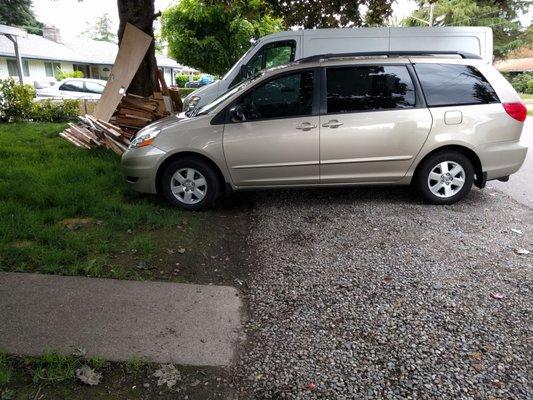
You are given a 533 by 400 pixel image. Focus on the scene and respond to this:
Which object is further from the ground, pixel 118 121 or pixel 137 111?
pixel 137 111

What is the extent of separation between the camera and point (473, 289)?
12.0 ft

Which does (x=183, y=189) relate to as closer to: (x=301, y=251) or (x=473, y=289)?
(x=301, y=251)

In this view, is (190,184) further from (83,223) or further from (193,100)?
(193,100)

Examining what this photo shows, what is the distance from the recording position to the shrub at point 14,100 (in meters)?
12.0

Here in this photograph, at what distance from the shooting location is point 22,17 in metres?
46.2

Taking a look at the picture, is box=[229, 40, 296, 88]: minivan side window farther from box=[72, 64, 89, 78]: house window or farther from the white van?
box=[72, 64, 89, 78]: house window

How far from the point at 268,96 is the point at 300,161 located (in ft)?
2.98

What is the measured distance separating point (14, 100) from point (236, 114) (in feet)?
31.7

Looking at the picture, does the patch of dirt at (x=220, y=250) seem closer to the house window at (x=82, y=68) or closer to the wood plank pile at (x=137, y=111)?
the wood plank pile at (x=137, y=111)

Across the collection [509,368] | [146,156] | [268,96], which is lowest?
[509,368]

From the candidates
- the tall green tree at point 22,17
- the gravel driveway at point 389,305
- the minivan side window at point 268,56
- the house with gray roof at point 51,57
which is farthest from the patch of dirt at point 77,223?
the tall green tree at point 22,17

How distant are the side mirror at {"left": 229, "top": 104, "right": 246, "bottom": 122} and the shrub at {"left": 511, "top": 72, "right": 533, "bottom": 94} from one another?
4429cm

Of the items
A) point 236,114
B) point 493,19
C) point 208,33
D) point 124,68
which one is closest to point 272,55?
point 124,68

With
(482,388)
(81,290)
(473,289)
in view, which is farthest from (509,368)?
(81,290)
